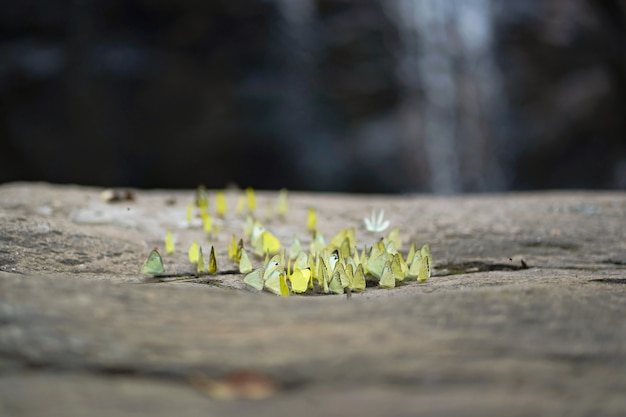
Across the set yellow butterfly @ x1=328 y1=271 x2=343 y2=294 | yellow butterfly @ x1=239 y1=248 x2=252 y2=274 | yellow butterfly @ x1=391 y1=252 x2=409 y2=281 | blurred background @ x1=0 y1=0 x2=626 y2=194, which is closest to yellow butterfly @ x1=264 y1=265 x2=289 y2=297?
yellow butterfly @ x1=328 y1=271 x2=343 y2=294

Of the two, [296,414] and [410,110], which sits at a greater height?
[410,110]

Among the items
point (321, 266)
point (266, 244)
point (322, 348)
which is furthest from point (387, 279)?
point (322, 348)

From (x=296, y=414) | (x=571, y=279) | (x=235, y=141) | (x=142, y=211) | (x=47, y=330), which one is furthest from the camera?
(x=235, y=141)

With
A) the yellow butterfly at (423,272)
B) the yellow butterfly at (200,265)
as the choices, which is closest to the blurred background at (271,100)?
the yellow butterfly at (200,265)

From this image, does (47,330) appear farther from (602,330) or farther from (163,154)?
(163,154)

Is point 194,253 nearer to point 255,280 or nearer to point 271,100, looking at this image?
point 255,280

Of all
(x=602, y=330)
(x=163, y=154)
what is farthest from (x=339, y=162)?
(x=602, y=330)

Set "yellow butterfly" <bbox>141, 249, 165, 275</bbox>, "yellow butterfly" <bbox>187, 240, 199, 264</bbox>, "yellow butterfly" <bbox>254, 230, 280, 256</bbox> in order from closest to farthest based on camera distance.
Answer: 1. "yellow butterfly" <bbox>141, 249, 165, 275</bbox>
2. "yellow butterfly" <bbox>187, 240, 199, 264</bbox>
3. "yellow butterfly" <bbox>254, 230, 280, 256</bbox>

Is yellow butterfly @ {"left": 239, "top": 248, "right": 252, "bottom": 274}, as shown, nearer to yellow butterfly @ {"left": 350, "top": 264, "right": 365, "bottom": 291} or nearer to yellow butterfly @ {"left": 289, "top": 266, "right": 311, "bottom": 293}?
yellow butterfly @ {"left": 289, "top": 266, "right": 311, "bottom": 293}

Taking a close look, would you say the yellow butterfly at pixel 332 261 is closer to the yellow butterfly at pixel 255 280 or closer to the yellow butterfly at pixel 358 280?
the yellow butterfly at pixel 358 280
